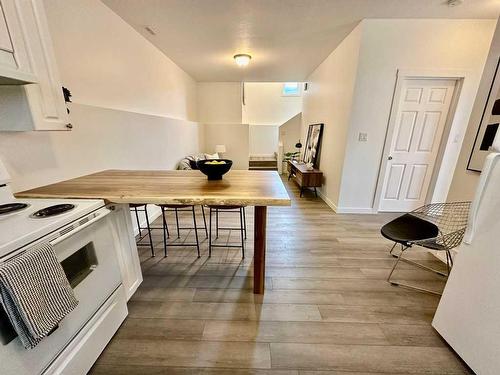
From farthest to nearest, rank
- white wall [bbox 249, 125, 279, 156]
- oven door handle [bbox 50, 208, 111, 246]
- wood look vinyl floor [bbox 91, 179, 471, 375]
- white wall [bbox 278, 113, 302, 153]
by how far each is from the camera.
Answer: white wall [bbox 249, 125, 279, 156] < white wall [bbox 278, 113, 302, 153] < wood look vinyl floor [bbox 91, 179, 471, 375] < oven door handle [bbox 50, 208, 111, 246]

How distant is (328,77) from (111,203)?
13.9 feet

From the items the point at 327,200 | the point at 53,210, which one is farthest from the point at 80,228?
the point at 327,200

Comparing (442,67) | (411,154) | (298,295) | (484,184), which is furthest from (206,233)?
(442,67)

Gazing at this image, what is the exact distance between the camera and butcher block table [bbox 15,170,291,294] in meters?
1.25

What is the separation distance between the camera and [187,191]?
1358 mm

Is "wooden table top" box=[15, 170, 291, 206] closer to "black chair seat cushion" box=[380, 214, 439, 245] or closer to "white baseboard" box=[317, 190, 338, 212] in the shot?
"black chair seat cushion" box=[380, 214, 439, 245]

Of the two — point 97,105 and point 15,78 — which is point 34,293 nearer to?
point 15,78

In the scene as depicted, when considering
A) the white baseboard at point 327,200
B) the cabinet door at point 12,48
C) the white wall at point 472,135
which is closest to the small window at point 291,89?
the white baseboard at point 327,200

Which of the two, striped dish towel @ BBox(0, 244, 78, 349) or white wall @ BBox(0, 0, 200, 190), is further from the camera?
white wall @ BBox(0, 0, 200, 190)

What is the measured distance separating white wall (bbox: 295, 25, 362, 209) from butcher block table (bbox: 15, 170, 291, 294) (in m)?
2.11

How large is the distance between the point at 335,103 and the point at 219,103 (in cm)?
367

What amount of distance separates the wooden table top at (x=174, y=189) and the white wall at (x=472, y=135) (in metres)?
1.80

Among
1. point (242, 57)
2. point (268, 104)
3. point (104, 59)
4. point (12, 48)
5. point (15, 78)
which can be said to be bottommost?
point (15, 78)

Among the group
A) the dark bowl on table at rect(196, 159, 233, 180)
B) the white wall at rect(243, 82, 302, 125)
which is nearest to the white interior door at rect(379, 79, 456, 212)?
the dark bowl on table at rect(196, 159, 233, 180)
